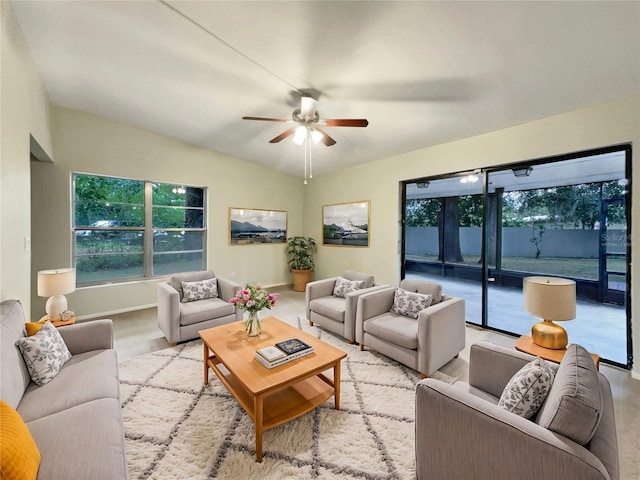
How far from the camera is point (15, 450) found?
1017 mm

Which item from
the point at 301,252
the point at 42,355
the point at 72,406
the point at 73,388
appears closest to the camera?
the point at 72,406

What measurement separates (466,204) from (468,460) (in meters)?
3.39

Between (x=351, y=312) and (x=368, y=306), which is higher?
(x=368, y=306)

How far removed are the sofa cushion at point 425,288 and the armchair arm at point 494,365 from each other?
1241 mm

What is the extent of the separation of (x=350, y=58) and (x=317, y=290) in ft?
9.08

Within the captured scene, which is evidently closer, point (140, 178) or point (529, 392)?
point (529, 392)

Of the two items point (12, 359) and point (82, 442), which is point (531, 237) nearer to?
point (82, 442)

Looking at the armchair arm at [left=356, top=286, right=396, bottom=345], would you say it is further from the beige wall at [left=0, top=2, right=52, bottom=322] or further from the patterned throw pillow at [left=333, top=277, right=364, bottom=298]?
the beige wall at [left=0, top=2, right=52, bottom=322]

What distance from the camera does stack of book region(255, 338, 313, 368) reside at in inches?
78.4

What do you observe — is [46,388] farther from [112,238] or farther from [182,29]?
[112,238]

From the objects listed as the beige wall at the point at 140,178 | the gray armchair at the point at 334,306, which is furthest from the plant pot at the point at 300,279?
the gray armchair at the point at 334,306

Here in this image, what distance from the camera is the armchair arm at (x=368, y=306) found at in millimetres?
3027

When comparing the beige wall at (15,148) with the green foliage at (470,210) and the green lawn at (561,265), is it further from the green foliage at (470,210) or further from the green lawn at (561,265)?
the green lawn at (561,265)

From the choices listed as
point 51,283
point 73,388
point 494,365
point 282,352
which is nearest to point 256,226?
point 51,283
